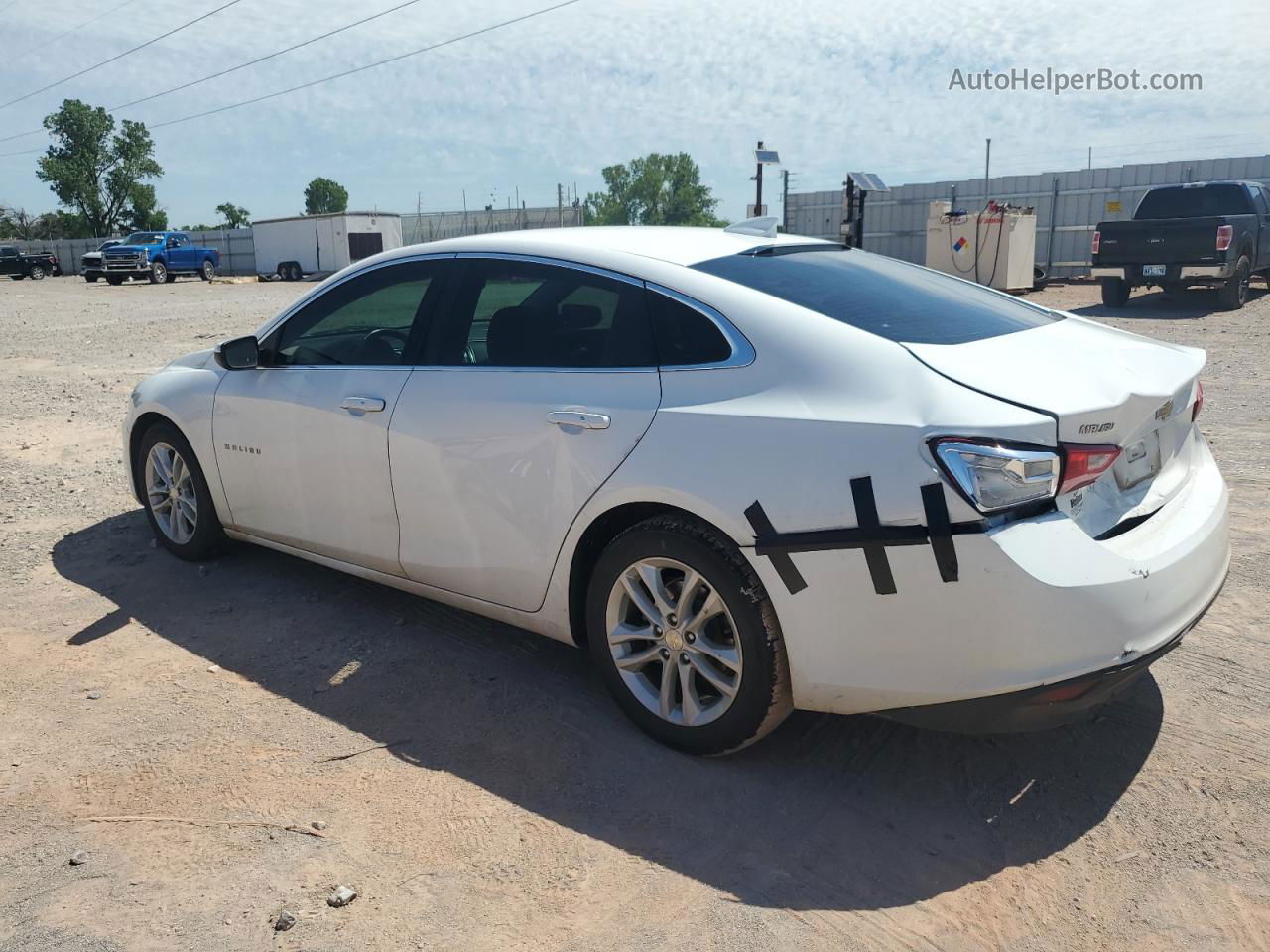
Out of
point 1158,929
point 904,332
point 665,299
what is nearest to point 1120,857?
point 1158,929

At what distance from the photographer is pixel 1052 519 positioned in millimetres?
2723

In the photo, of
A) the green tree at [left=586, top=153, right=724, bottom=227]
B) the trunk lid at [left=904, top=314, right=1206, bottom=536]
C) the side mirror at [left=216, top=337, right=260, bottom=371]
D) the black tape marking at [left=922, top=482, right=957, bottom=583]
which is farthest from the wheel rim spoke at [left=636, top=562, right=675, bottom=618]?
the green tree at [left=586, top=153, right=724, bottom=227]

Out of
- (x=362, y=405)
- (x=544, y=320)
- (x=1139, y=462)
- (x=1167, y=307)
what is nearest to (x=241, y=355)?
(x=362, y=405)

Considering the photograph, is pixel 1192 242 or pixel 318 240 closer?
pixel 1192 242

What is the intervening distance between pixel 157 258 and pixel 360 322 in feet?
134

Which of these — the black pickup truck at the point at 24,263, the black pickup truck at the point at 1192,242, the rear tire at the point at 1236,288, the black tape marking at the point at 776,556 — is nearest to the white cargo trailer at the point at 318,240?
the black pickup truck at the point at 24,263

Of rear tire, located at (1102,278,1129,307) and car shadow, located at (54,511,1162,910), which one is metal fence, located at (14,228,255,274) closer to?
rear tire, located at (1102,278,1129,307)

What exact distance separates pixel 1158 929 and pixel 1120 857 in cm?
28

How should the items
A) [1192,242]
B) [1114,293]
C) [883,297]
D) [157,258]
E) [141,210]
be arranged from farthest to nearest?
[141,210]
[157,258]
[1114,293]
[1192,242]
[883,297]

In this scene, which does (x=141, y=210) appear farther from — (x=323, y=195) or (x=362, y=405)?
(x=362, y=405)

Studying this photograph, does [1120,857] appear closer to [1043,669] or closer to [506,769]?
[1043,669]

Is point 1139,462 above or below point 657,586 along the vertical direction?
above

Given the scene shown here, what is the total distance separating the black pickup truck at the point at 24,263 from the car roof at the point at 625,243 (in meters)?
53.0

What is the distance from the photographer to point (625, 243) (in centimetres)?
370
